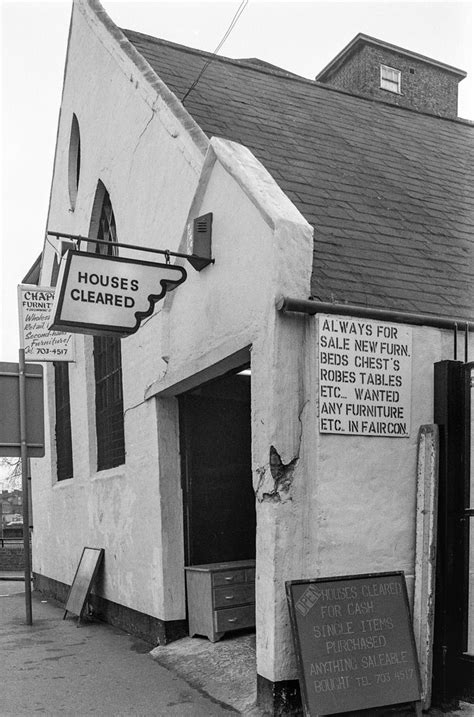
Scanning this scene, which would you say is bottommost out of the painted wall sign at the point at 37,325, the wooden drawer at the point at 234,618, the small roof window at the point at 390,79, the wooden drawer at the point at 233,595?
the wooden drawer at the point at 234,618

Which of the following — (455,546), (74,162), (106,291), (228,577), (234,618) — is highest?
(74,162)

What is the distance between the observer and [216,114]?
8.36 metres

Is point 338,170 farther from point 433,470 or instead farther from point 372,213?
point 433,470

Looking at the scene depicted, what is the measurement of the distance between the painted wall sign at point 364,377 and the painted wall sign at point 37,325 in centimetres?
607

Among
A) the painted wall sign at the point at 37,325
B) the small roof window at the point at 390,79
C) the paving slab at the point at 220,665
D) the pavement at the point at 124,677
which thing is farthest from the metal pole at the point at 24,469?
the small roof window at the point at 390,79

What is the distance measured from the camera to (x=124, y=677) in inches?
279

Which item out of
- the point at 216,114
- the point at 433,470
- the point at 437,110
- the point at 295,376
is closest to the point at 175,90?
the point at 216,114

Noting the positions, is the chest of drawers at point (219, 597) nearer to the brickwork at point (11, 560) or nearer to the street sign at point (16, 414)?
the street sign at point (16, 414)

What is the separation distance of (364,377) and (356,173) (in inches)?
128

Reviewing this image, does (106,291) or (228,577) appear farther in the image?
(228,577)

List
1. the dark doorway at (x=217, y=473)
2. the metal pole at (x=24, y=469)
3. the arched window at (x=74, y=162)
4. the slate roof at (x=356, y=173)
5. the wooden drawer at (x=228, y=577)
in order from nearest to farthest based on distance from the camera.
Answer: the slate roof at (x=356, y=173) < the wooden drawer at (x=228, y=577) < the dark doorway at (x=217, y=473) < the metal pole at (x=24, y=469) < the arched window at (x=74, y=162)

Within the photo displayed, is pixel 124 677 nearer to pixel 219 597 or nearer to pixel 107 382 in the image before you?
pixel 219 597

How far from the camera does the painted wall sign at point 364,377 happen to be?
18.6 feet

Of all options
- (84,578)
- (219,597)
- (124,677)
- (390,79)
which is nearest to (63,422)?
(84,578)
